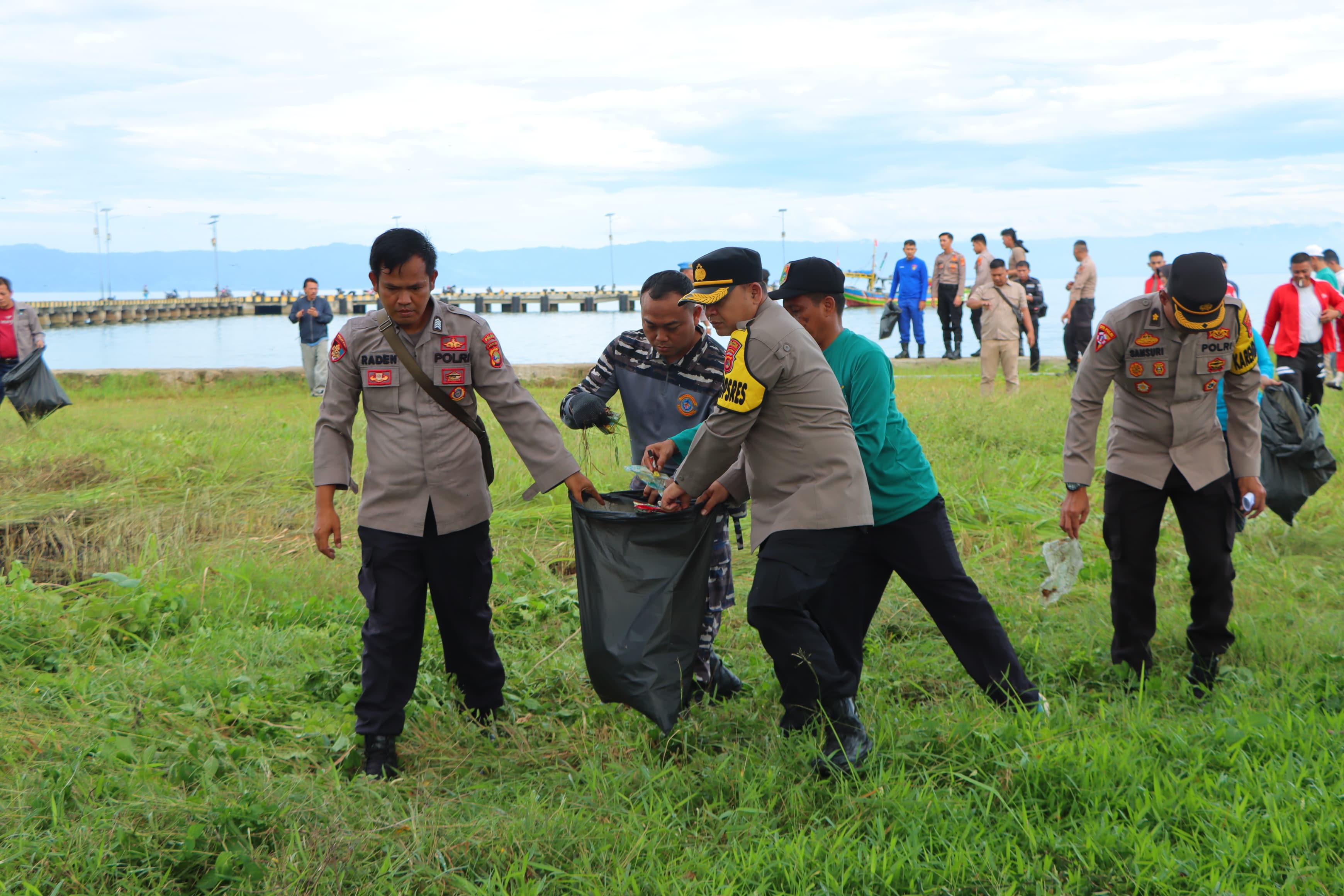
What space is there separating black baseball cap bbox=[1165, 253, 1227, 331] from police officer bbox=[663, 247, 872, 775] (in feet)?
4.35

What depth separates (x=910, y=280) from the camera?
49.9ft

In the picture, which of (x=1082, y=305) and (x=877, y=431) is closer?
(x=877, y=431)

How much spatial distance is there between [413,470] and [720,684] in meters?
1.37

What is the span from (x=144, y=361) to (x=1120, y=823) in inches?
1264

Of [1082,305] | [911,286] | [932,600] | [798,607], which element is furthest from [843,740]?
[911,286]

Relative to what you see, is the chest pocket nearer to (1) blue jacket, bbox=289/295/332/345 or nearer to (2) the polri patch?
(2) the polri patch

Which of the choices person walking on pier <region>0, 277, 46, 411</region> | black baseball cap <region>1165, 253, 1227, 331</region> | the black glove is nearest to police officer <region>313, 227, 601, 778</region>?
the black glove

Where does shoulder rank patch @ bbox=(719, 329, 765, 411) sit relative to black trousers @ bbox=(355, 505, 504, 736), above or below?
above

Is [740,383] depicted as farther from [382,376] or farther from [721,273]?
[382,376]

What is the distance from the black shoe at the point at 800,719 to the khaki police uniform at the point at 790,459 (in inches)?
0.9

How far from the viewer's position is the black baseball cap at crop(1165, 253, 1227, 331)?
3.47 m

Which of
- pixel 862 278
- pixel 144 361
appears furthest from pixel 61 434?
pixel 862 278

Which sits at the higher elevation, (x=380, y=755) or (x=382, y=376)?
(x=382, y=376)

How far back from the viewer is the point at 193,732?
332cm
